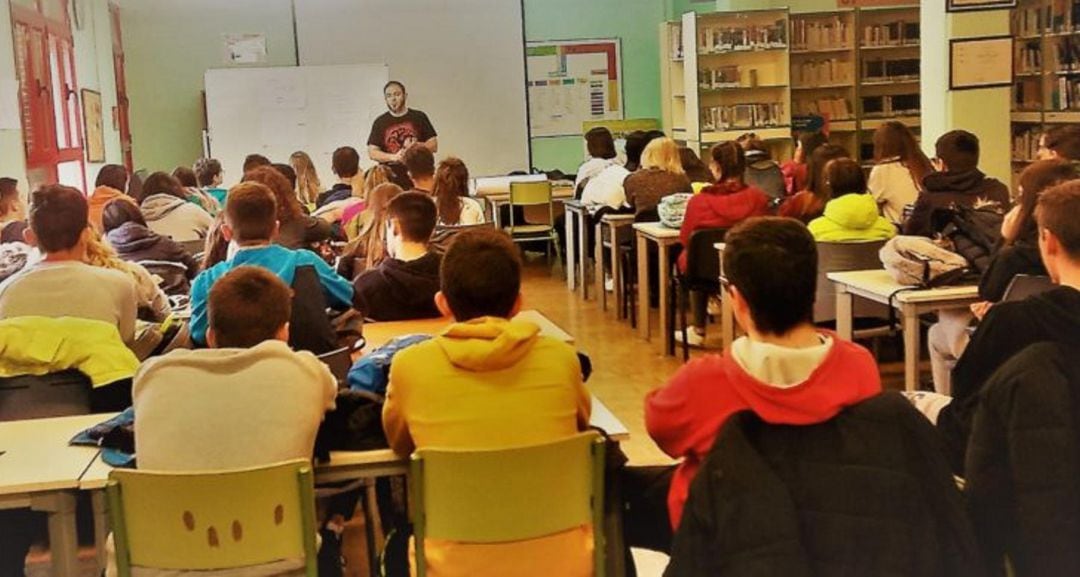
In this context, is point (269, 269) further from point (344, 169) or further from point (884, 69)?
point (884, 69)

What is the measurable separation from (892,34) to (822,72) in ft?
2.65

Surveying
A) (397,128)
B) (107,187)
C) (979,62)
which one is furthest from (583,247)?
(107,187)

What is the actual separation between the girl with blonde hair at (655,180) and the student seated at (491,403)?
5.15 meters

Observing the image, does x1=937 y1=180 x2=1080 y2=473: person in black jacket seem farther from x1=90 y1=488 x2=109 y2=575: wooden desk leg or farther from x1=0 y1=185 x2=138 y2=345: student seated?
x1=0 y1=185 x2=138 y2=345: student seated

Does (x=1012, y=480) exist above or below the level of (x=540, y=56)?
below

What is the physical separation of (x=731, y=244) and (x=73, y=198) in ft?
8.04

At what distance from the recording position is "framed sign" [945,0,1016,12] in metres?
8.02

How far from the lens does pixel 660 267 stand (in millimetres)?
7094

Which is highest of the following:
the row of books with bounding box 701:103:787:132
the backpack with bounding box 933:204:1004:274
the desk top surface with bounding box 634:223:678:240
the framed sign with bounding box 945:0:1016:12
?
the framed sign with bounding box 945:0:1016:12

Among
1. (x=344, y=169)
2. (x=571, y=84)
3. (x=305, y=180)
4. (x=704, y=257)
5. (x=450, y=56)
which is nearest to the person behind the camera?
(x=704, y=257)

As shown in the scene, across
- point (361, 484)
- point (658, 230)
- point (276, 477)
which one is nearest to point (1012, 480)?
point (276, 477)

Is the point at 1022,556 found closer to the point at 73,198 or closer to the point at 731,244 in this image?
the point at 731,244

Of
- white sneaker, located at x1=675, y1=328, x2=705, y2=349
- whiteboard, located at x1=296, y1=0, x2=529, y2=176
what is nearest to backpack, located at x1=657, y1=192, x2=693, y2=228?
white sneaker, located at x1=675, y1=328, x2=705, y2=349

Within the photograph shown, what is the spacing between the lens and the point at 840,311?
16.5 ft
